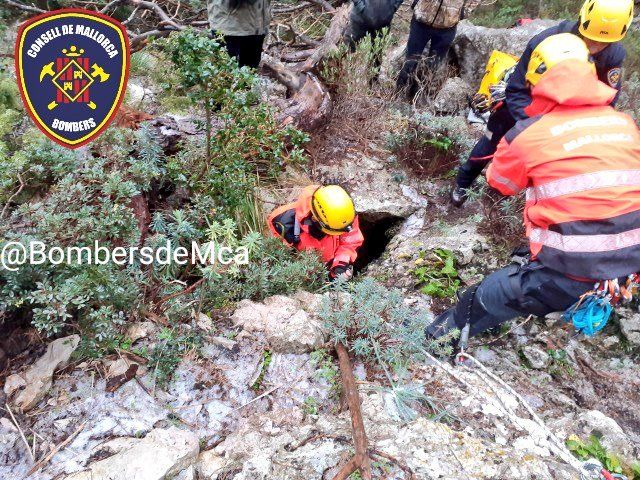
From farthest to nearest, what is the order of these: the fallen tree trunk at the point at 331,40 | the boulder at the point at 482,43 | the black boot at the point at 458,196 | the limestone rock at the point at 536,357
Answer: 1. the boulder at the point at 482,43
2. the fallen tree trunk at the point at 331,40
3. the black boot at the point at 458,196
4. the limestone rock at the point at 536,357

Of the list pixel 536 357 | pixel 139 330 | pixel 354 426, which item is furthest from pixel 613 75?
pixel 139 330

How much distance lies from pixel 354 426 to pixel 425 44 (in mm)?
4119

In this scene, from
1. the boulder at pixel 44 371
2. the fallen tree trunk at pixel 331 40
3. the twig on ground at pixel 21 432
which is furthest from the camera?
the fallen tree trunk at pixel 331 40

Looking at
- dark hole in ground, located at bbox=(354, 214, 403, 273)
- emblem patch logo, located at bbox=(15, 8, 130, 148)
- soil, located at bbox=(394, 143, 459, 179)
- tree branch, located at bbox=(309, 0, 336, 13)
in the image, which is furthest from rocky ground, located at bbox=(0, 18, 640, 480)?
tree branch, located at bbox=(309, 0, 336, 13)

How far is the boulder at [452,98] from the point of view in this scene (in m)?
5.34

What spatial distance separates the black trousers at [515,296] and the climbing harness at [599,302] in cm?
4

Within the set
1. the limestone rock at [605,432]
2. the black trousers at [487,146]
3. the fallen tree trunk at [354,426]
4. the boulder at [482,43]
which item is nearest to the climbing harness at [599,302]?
the limestone rock at [605,432]

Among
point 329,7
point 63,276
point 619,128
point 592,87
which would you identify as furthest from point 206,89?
point 329,7

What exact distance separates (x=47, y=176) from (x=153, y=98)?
1.63 meters

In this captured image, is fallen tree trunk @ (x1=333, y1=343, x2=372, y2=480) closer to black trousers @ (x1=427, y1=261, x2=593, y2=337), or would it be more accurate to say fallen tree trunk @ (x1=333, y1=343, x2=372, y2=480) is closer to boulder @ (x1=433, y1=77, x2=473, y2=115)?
black trousers @ (x1=427, y1=261, x2=593, y2=337)

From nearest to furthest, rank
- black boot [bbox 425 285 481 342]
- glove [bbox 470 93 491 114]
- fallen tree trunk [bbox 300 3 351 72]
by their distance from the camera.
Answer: black boot [bbox 425 285 481 342], glove [bbox 470 93 491 114], fallen tree trunk [bbox 300 3 351 72]

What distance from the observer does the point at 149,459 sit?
179 cm

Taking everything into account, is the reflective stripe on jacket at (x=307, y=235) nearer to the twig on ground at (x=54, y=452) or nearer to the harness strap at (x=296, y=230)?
the harness strap at (x=296, y=230)

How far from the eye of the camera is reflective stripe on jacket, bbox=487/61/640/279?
2219 mm
